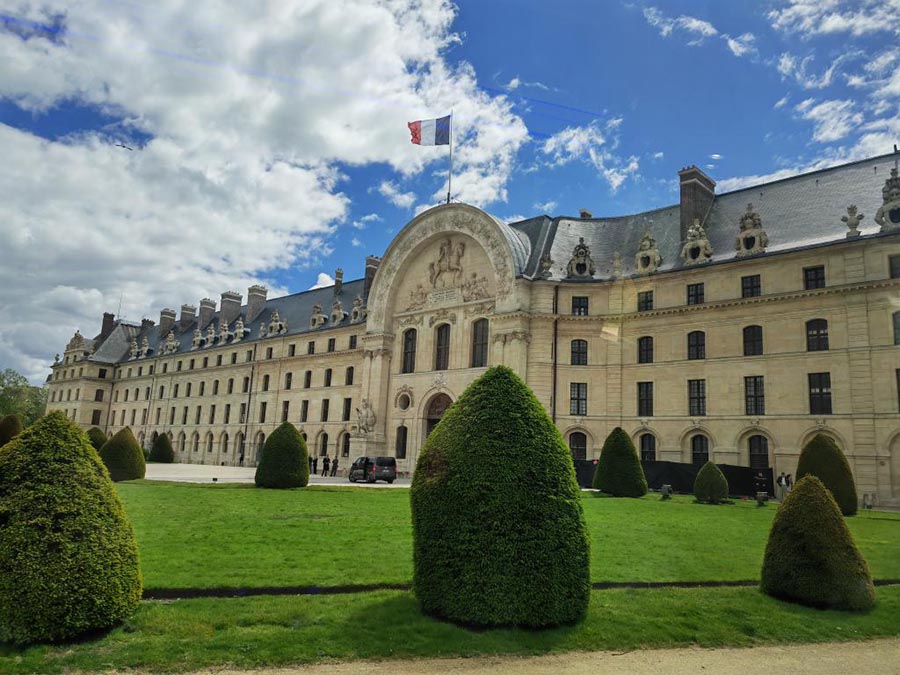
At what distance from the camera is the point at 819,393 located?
34.8 metres

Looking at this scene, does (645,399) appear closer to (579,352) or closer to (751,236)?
(579,352)

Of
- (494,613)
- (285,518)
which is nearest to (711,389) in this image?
(285,518)

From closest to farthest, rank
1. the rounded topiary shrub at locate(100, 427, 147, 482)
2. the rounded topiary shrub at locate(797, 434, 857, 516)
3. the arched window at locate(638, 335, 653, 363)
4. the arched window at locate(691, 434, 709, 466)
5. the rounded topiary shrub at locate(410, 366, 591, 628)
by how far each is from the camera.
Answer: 1. the rounded topiary shrub at locate(410, 366, 591, 628)
2. the rounded topiary shrub at locate(797, 434, 857, 516)
3. the rounded topiary shrub at locate(100, 427, 147, 482)
4. the arched window at locate(691, 434, 709, 466)
5. the arched window at locate(638, 335, 653, 363)

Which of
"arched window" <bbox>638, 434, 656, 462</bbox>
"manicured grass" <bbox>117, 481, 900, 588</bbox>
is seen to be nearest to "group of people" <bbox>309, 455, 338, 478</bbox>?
"arched window" <bbox>638, 434, 656, 462</bbox>

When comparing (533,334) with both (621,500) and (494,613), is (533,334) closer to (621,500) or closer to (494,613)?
(621,500)

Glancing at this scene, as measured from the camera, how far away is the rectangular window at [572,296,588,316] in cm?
4416

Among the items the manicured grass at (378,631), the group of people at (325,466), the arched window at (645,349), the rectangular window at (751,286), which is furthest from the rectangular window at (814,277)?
the group of people at (325,466)

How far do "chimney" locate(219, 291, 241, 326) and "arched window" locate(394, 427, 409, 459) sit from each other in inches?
1485

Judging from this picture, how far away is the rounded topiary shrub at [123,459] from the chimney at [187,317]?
59.0 metres

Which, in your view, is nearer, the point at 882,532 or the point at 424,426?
the point at 882,532

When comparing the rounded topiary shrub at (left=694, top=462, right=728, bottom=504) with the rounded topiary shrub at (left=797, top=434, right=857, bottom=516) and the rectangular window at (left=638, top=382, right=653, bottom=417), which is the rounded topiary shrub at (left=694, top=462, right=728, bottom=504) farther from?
the rectangular window at (left=638, top=382, right=653, bottom=417)

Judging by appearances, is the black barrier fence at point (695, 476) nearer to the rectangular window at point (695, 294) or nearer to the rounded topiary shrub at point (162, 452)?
the rectangular window at point (695, 294)

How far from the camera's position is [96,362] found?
307 feet

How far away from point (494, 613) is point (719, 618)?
12.7 ft
